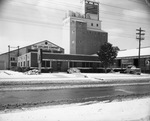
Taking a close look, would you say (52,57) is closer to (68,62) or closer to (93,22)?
(68,62)

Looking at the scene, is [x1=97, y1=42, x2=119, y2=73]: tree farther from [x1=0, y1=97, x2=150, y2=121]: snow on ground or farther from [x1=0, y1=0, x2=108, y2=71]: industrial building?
[x1=0, y1=97, x2=150, y2=121]: snow on ground

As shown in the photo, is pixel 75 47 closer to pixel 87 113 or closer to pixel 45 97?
pixel 45 97

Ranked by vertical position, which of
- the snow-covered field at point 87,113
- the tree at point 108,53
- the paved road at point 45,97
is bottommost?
the paved road at point 45,97

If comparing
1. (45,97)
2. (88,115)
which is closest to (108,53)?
(45,97)

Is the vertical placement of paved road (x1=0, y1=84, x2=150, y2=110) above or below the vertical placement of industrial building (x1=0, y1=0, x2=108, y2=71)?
below

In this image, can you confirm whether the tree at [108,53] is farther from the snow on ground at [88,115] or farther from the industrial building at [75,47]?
the snow on ground at [88,115]

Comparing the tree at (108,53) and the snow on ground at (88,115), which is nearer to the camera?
the snow on ground at (88,115)

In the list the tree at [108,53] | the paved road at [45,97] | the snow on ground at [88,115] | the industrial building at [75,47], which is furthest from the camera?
the industrial building at [75,47]

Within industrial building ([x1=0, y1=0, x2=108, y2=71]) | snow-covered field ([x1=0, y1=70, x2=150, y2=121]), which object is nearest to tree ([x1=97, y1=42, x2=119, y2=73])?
industrial building ([x1=0, y1=0, x2=108, y2=71])

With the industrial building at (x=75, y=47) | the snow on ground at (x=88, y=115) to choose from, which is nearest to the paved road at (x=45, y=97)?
the snow on ground at (x=88, y=115)

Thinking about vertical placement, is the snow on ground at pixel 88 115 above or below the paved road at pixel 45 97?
above

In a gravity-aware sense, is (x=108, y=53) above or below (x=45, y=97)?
above

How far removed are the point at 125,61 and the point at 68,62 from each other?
1455cm

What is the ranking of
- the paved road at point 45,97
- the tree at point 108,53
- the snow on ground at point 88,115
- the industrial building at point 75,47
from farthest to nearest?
the industrial building at point 75,47 → the tree at point 108,53 → the paved road at point 45,97 → the snow on ground at point 88,115
